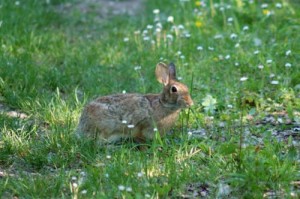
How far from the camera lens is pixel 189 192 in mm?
5871

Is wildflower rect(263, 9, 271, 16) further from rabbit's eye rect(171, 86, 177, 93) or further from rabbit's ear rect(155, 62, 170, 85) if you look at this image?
rabbit's eye rect(171, 86, 177, 93)

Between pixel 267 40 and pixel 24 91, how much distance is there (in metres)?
3.51

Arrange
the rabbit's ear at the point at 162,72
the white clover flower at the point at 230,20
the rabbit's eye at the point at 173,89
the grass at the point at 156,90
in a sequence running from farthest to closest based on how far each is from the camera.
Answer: the white clover flower at the point at 230,20, the rabbit's ear at the point at 162,72, the rabbit's eye at the point at 173,89, the grass at the point at 156,90

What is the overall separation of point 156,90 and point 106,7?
4239mm

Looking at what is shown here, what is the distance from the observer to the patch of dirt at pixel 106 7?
1198 cm

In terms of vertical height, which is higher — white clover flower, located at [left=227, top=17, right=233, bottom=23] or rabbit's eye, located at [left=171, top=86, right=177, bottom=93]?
rabbit's eye, located at [left=171, top=86, right=177, bottom=93]

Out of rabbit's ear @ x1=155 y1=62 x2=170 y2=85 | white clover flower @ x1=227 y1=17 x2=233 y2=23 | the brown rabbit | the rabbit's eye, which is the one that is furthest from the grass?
rabbit's ear @ x1=155 y1=62 x2=170 y2=85

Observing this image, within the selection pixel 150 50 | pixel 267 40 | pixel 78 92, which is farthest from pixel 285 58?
pixel 78 92

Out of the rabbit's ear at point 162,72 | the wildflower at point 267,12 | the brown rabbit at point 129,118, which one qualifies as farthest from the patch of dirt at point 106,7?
the brown rabbit at point 129,118

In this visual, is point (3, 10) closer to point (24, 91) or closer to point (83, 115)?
point (24, 91)

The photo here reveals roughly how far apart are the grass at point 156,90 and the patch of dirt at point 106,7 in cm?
8

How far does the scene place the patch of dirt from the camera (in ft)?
39.3

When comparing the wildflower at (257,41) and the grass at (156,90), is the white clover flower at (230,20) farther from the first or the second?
the wildflower at (257,41)

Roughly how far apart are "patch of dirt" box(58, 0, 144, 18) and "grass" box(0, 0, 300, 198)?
0.26ft
